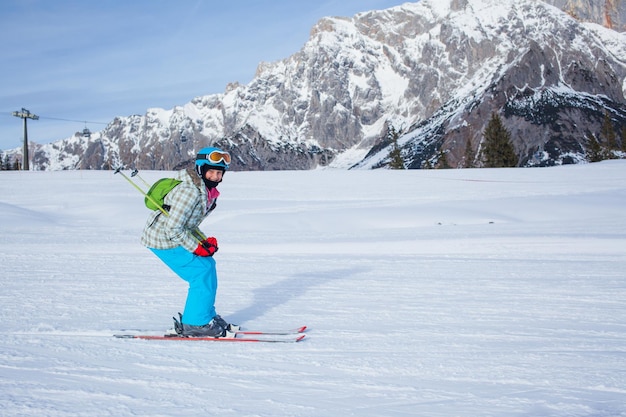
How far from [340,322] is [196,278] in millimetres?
1673

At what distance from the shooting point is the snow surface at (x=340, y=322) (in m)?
3.83

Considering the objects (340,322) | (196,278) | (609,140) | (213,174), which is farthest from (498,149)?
(196,278)

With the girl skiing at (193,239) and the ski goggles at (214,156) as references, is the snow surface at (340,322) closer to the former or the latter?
the girl skiing at (193,239)

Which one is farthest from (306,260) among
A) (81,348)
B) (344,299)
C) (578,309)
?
(81,348)

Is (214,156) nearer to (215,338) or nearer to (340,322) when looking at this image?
(215,338)

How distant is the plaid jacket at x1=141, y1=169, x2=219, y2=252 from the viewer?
5402mm

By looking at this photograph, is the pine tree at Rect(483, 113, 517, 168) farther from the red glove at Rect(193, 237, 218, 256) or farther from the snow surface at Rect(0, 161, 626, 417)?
the red glove at Rect(193, 237, 218, 256)

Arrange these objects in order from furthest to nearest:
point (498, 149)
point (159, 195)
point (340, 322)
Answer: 1. point (498, 149)
2. point (340, 322)
3. point (159, 195)

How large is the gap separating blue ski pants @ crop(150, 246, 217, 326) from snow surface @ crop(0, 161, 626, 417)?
0.33m

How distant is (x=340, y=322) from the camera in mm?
6180

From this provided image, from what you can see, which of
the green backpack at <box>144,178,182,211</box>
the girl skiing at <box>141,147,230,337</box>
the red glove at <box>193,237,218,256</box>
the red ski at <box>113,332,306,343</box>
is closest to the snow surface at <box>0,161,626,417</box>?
the red ski at <box>113,332,306,343</box>

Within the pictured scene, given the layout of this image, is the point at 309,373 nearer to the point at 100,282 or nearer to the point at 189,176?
the point at 189,176

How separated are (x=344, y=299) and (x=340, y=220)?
11.3 m

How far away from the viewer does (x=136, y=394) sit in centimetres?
389
